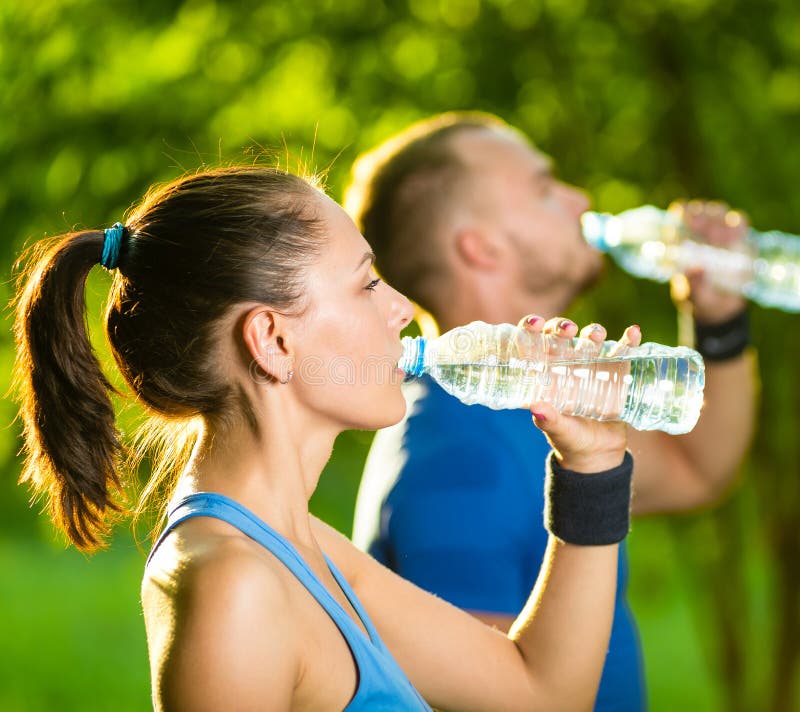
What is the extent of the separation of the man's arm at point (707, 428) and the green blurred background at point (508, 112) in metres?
0.95

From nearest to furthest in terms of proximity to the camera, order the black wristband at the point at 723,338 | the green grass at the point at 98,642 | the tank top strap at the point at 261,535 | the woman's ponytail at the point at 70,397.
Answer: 1. the tank top strap at the point at 261,535
2. the woman's ponytail at the point at 70,397
3. the black wristband at the point at 723,338
4. the green grass at the point at 98,642

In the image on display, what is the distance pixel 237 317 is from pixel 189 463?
0.23 meters

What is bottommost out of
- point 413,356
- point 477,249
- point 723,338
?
point 723,338

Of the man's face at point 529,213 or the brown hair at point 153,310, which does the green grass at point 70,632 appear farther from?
the brown hair at point 153,310

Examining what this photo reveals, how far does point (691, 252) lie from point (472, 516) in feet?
3.65

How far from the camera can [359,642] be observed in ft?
4.98

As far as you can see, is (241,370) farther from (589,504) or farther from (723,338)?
(723,338)

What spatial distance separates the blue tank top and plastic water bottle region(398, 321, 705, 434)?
0.44m

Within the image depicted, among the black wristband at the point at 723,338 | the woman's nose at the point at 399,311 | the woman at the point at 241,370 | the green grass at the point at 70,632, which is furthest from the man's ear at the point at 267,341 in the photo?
the green grass at the point at 70,632

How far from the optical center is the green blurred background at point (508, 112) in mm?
3016

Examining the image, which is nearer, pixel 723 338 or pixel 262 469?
pixel 262 469

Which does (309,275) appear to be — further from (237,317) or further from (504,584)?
(504,584)

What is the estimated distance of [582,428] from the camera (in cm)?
172

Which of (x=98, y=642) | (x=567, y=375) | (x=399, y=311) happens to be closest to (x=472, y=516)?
(x=567, y=375)
